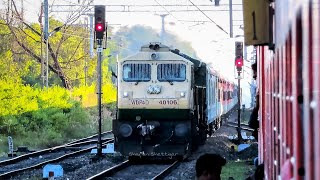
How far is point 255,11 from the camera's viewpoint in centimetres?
525

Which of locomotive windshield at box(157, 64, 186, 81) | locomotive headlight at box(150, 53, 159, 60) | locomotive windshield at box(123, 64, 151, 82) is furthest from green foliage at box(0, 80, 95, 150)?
locomotive headlight at box(150, 53, 159, 60)

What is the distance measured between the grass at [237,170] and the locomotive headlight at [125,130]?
261 cm

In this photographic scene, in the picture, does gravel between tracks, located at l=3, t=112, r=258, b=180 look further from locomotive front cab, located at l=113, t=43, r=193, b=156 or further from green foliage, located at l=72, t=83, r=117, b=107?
green foliage, located at l=72, t=83, r=117, b=107

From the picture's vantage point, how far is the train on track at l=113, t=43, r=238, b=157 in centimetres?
1816

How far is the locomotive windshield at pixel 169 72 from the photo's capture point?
18.4 metres

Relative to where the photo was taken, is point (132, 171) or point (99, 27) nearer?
point (132, 171)

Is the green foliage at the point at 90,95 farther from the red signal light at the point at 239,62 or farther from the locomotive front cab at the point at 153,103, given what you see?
the locomotive front cab at the point at 153,103

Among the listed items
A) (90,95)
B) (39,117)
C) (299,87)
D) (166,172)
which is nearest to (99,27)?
(166,172)

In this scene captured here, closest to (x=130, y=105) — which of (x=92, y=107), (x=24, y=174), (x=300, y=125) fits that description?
(x=24, y=174)

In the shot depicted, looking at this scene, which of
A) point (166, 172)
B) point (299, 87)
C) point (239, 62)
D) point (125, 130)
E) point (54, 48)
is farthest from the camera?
point (54, 48)

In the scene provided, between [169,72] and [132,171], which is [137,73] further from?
[132,171]

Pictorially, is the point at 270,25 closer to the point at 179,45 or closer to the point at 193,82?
the point at 193,82

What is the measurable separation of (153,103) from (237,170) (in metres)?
3.27

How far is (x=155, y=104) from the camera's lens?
18609mm
